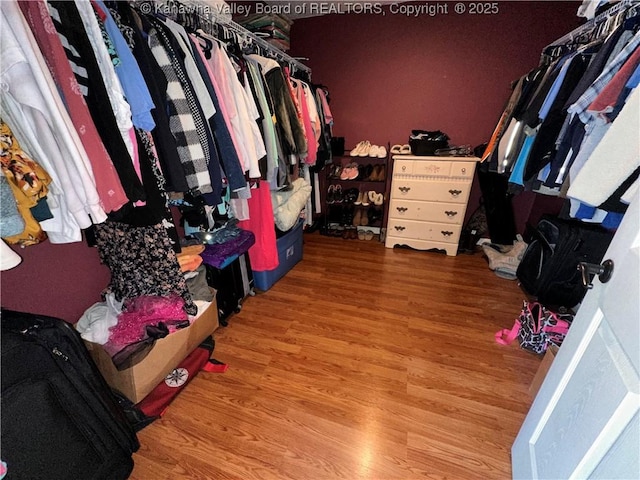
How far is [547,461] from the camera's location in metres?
0.76

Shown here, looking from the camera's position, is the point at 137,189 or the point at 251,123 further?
the point at 251,123

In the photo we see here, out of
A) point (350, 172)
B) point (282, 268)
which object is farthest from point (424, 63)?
point (282, 268)

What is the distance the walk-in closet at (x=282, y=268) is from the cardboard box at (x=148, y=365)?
0.01 m

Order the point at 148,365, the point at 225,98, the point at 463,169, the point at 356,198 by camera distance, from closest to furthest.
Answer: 1. the point at 148,365
2. the point at 225,98
3. the point at 463,169
4. the point at 356,198

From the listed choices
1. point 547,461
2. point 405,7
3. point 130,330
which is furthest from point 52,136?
point 405,7

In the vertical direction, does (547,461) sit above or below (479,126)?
below

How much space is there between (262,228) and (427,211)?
165 centimetres

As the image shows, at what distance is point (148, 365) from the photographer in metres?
1.16

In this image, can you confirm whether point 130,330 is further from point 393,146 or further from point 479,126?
point 479,126

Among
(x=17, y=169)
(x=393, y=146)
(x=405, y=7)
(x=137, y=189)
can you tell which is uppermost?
(x=405, y=7)

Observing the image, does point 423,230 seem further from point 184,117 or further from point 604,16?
point 184,117

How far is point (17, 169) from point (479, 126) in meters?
3.25

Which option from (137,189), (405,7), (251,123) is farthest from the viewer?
(405,7)

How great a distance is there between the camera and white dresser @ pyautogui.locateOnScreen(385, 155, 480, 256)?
8.12ft
